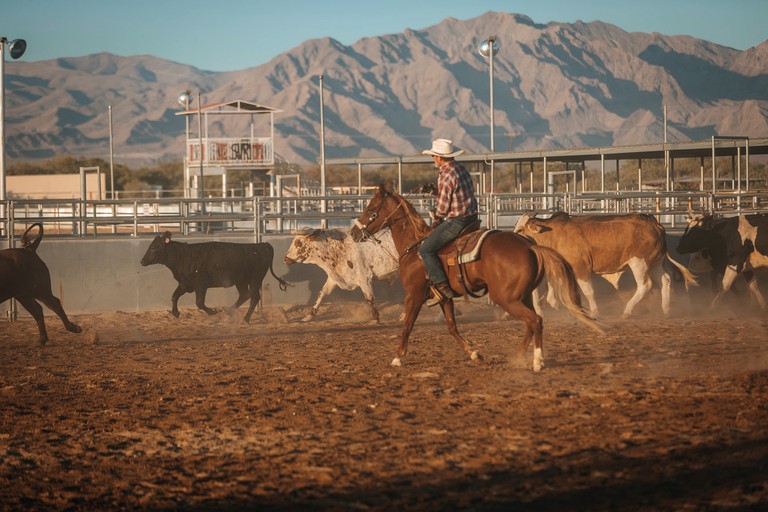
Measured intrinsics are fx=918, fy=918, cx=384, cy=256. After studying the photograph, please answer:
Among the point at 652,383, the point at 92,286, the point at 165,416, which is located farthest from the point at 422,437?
the point at 92,286

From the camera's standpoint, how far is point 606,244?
13188 millimetres

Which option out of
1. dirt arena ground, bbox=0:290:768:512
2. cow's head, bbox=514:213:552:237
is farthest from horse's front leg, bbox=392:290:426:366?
cow's head, bbox=514:213:552:237

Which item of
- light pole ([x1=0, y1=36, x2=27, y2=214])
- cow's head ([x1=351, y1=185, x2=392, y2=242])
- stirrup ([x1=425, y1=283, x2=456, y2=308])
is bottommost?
stirrup ([x1=425, y1=283, x2=456, y2=308])

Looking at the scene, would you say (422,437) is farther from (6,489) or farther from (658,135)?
(658,135)

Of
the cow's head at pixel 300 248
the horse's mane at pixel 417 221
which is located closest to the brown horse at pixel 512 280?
the horse's mane at pixel 417 221

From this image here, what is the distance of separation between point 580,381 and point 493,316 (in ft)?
19.4

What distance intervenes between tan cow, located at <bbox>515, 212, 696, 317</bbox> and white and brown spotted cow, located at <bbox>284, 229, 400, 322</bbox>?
7.06 feet

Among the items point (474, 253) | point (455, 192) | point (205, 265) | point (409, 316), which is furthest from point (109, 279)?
point (474, 253)

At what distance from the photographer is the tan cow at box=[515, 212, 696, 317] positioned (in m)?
13.2

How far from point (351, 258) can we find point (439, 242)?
5026mm

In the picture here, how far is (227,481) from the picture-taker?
5.21m

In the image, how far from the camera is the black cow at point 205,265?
44.7ft

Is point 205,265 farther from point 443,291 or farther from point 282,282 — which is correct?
point 443,291

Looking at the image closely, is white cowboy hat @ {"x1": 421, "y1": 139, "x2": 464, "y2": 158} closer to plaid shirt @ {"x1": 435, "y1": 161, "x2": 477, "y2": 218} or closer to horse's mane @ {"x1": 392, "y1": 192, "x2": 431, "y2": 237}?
plaid shirt @ {"x1": 435, "y1": 161, "x2": 477, "y2": 218}
